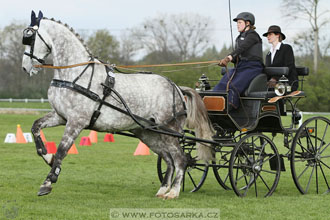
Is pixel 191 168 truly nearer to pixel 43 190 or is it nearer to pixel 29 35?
pixel 43 190

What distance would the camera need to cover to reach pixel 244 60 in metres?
8.26

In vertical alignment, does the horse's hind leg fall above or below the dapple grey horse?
below

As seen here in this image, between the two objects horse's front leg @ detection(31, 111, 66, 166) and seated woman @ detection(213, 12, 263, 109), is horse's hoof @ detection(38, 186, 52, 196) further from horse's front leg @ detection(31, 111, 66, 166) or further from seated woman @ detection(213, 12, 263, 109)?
seated woman @ detection(213, 12, 263, 109)

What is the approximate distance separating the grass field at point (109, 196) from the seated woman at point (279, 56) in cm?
178

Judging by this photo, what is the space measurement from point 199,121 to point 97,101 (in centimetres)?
165

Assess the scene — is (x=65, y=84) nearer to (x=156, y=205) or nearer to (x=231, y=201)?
(x=156, y=205)

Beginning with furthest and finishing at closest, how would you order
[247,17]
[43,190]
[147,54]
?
[147,54] → [247,17] → [43,190]

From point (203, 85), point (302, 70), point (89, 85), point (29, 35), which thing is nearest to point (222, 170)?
point (203, 85)

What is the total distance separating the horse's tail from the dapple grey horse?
0.6 inches

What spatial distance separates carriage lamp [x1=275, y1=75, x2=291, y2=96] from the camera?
8.16 metres

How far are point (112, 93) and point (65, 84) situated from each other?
65 cm

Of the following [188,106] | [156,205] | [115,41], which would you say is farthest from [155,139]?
[115,41]

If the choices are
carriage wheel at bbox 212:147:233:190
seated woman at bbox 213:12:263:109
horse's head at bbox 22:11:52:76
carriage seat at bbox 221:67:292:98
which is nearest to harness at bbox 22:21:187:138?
horse's head at bbox 22:11:52:76

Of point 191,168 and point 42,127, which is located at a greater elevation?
point 42,127
